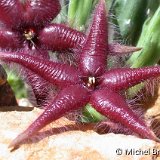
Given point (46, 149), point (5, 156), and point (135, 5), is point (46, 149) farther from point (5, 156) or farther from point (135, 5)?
point (135, 5)

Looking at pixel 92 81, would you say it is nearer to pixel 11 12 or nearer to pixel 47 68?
pixel 47 68

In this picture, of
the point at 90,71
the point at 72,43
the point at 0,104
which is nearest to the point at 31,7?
the point at 72,43

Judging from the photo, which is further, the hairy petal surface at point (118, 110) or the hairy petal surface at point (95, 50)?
the hairy petal surface at point (95, 50)

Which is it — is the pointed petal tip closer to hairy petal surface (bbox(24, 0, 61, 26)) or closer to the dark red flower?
the dark red flower

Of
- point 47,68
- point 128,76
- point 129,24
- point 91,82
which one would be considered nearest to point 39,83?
point 47,68

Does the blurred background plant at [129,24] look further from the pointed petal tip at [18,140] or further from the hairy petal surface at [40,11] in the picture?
the pointed petal tip at [18,140]

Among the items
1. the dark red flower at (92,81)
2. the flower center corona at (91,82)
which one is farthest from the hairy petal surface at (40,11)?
the flower center corona at (91,82)
